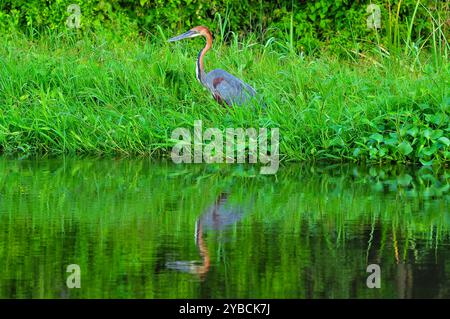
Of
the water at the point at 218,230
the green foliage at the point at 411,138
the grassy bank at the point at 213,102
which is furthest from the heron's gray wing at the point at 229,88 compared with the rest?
the green foliage at the point at 411,138

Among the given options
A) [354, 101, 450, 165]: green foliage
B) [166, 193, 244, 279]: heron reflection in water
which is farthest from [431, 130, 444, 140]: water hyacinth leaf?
[166, 193, 244, 279]: heron reflection in water

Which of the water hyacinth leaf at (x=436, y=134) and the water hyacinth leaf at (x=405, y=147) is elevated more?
the water hyacinth leaf at (x=436, y=134)

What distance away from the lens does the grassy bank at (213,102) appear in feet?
34.4

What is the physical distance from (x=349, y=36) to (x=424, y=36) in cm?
96

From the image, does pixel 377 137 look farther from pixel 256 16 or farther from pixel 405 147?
Answer: pixel 256 16

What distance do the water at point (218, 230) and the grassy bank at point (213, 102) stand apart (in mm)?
351

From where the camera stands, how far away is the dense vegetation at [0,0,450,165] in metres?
10.6

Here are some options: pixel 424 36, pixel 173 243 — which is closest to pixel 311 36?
pixel 424 36

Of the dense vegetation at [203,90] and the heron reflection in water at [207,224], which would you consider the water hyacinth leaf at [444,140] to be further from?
the heron reflection in water at [207,224]

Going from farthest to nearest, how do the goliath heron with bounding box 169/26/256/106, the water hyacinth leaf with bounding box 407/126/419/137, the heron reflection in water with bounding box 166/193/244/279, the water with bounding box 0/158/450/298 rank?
the goliath heron with bounding box 169/26/256/106, the water hyacinth leaf with bounding box 407/126/419/137, the heron reflection in water with bounding box 166/193/244/279, the water with bounding box 0/158/450/298

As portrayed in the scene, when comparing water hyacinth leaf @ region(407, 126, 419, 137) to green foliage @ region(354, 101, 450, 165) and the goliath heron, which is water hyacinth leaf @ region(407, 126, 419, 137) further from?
the goliath heron

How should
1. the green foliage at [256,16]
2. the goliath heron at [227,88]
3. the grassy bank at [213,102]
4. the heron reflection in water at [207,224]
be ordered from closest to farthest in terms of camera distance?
1. the heron reflection in water at [207,224]
2. the grassy bank at [213,102]
3. the goliath heron at [227,88]
4. the green foliage at [256,16]

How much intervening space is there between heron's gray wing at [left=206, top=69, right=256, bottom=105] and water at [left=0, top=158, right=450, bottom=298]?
110 centimetres

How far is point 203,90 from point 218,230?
4291 millimetres
